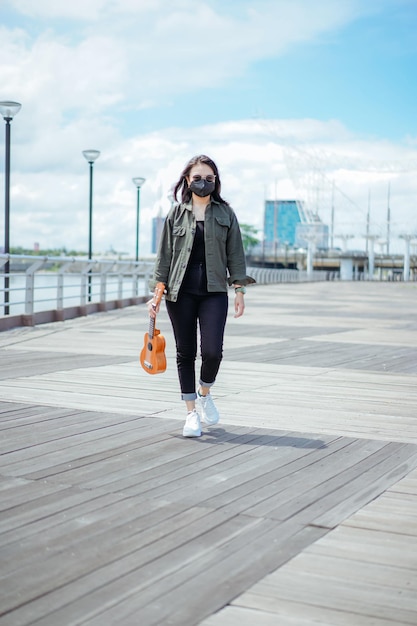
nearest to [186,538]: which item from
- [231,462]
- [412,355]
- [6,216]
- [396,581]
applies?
[396,581]

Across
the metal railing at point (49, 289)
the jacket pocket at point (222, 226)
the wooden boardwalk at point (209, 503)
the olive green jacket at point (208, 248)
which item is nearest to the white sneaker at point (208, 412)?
the wooden boardwalk at point (209, 503)

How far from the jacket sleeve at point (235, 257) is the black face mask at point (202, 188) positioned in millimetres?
268

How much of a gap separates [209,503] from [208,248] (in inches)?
77.5

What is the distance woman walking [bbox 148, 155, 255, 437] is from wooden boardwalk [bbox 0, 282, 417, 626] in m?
0.65

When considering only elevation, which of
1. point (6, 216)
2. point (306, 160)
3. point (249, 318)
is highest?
point (306, 160)

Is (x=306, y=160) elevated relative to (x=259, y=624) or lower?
elevated

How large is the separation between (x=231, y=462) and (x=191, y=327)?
1094mm

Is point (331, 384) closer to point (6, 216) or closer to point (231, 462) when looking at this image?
point (231, 462)

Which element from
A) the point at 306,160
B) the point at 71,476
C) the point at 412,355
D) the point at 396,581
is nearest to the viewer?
the point at 396,581

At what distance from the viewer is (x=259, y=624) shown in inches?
110

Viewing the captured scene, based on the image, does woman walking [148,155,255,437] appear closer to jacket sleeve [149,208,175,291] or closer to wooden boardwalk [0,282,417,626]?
jacket sleeve [149,208,175,291]

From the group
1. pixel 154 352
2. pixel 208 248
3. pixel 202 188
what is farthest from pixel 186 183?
pixel 154 352

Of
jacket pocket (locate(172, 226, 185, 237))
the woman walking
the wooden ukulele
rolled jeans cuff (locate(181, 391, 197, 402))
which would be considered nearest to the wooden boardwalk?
rolled jeans cuff (locate(181, 391, 197, 402))

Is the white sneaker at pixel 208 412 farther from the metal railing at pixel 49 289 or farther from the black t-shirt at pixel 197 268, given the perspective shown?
the metal railing at pixel 49 289
